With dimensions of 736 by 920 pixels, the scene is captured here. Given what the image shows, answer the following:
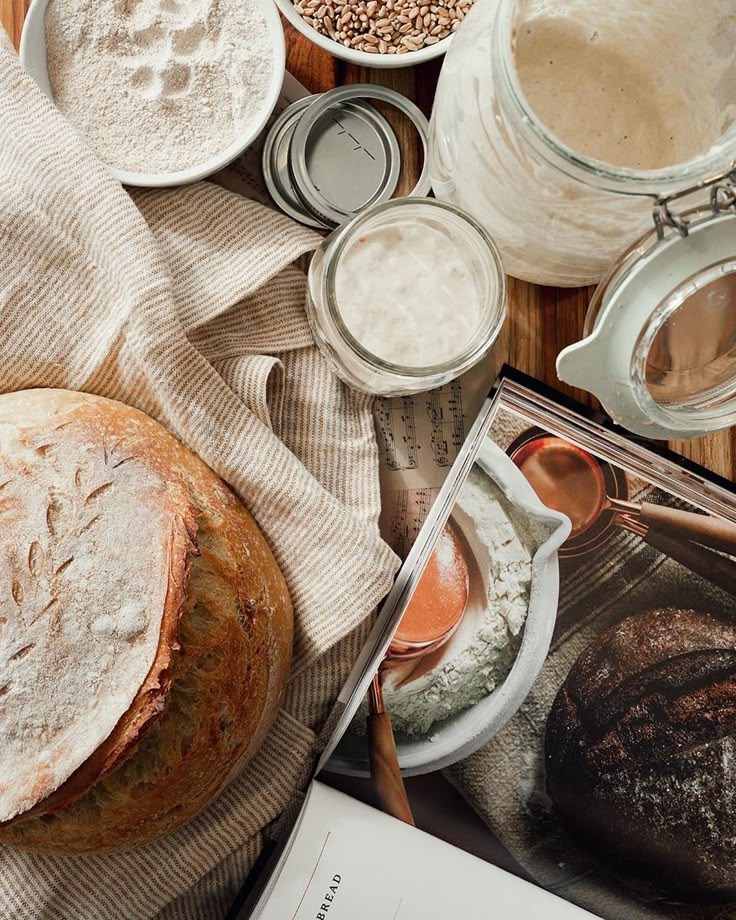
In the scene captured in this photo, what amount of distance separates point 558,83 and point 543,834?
0.61m

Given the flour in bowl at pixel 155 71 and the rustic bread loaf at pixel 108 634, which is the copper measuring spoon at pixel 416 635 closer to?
the rustic bread loaf at pixel 108 634

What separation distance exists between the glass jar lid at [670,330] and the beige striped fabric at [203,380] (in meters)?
0.25

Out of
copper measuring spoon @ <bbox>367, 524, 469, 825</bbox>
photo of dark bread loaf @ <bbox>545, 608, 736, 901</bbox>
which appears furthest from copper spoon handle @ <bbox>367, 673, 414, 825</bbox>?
photo of dark bread loaf @ <bbox>545, 608, 736, 901</bbox>

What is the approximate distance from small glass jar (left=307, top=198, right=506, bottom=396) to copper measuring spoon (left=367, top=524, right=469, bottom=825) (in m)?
0.15

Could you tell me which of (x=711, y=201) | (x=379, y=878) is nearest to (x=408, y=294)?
(x=711, y=201)

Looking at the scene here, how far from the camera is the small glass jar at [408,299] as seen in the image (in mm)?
672

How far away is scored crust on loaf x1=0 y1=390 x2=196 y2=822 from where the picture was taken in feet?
1.82

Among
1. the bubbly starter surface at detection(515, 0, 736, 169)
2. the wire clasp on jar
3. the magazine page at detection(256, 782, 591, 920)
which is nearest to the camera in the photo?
the wire clasp on jar

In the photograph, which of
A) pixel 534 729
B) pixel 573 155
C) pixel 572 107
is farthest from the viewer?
pixel 534 729

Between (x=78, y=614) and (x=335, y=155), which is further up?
(x=335, y=155)

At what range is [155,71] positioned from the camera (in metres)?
0.72

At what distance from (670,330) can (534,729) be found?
0.36 meters

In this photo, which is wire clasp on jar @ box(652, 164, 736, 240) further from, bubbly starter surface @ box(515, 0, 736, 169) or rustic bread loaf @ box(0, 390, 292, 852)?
rustic bread loaf @ box(0, 390, 292, 852)

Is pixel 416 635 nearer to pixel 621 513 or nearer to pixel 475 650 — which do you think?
pixel 475 650
